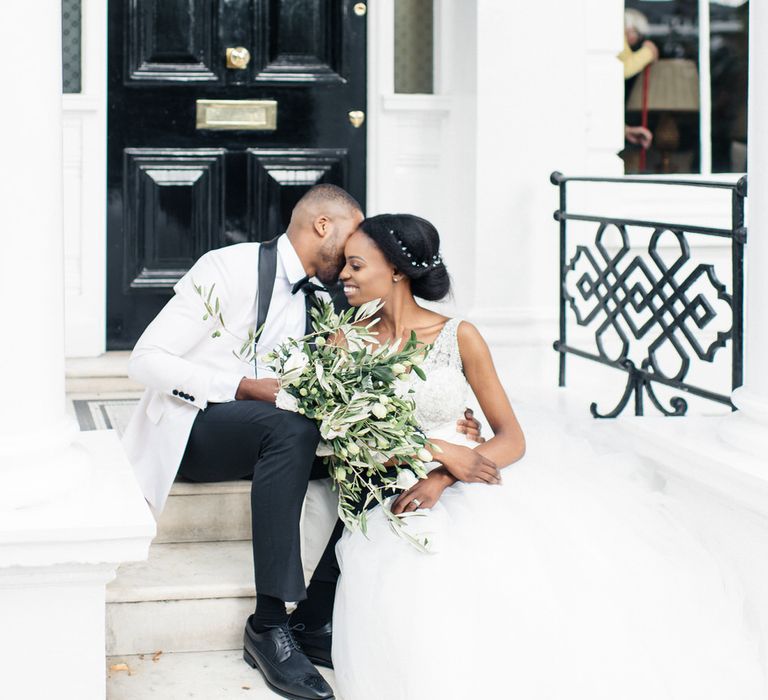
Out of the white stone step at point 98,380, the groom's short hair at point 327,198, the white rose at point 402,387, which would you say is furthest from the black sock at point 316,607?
the white stone step at point 98,380

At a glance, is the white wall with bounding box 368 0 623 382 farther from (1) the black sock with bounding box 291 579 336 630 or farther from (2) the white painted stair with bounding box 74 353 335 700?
(1) the black sock with bounding box 291 579 336 630

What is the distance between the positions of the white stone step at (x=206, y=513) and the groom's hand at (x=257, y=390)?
1.36ft

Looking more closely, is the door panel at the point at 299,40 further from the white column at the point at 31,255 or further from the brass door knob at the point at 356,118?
the white column at the point at 31,255

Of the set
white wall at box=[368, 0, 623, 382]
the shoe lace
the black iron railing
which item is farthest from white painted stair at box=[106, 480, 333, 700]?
white wall at box=[368, 0, 623, 382]

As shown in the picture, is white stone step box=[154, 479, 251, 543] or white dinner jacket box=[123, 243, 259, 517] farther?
white stone step box=[154, 479, 251, 543]

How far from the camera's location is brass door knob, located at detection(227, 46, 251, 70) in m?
5.72

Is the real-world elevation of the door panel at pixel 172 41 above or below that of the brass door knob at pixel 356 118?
above

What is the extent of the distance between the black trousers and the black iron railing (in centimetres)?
144

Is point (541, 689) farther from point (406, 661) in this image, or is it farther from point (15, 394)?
point (15, 394)

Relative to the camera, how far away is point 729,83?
6195 mm

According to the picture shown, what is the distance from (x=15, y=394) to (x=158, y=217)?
2.72m

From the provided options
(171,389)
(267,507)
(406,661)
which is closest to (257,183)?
(171,389)

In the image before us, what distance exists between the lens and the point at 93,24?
5.55m

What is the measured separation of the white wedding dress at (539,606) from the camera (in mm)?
3117
